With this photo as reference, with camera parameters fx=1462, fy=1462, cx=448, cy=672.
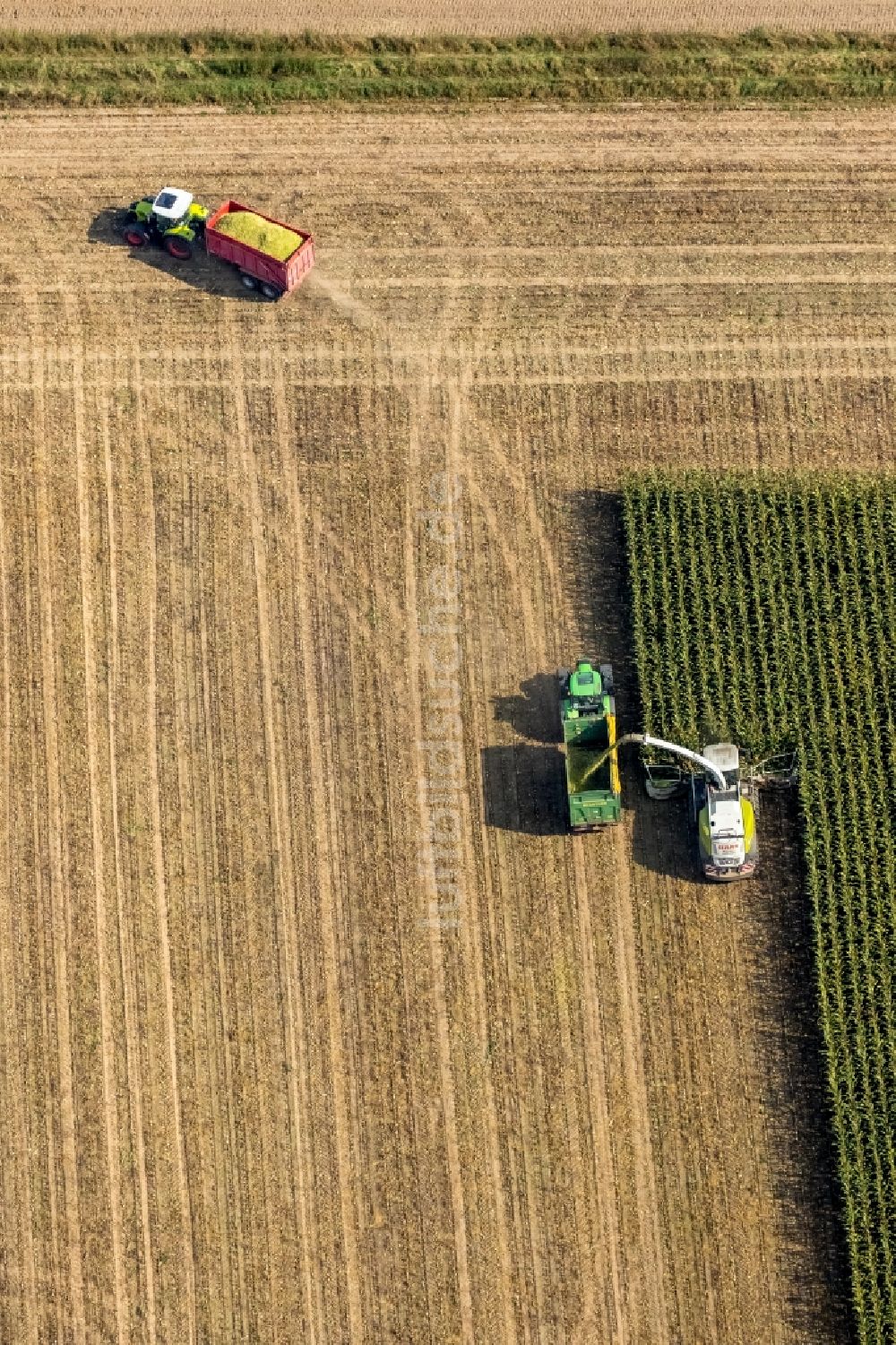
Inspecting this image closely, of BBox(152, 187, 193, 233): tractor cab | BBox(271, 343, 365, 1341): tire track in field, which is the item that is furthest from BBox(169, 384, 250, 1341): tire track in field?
BBox(152, 187, 193, 233): tractor cab

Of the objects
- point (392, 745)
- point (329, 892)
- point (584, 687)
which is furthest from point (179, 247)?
point (329, 892)

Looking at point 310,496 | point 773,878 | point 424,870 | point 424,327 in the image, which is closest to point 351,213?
point 424,327

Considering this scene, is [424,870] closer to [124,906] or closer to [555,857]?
[555,857]

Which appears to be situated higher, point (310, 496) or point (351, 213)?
point (351, 213)

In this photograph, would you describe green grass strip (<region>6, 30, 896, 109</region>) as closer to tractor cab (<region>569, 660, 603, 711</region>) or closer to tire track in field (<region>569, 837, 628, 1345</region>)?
tractor cab (<region>569, 660, 603, 711</region>)

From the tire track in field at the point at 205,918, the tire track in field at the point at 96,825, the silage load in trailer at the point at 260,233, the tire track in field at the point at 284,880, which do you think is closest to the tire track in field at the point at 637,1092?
the tire track in field at the point at 284,880

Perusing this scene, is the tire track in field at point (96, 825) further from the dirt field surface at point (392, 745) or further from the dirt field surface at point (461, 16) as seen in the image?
Result: the dirt field surface at point (461, 16)
